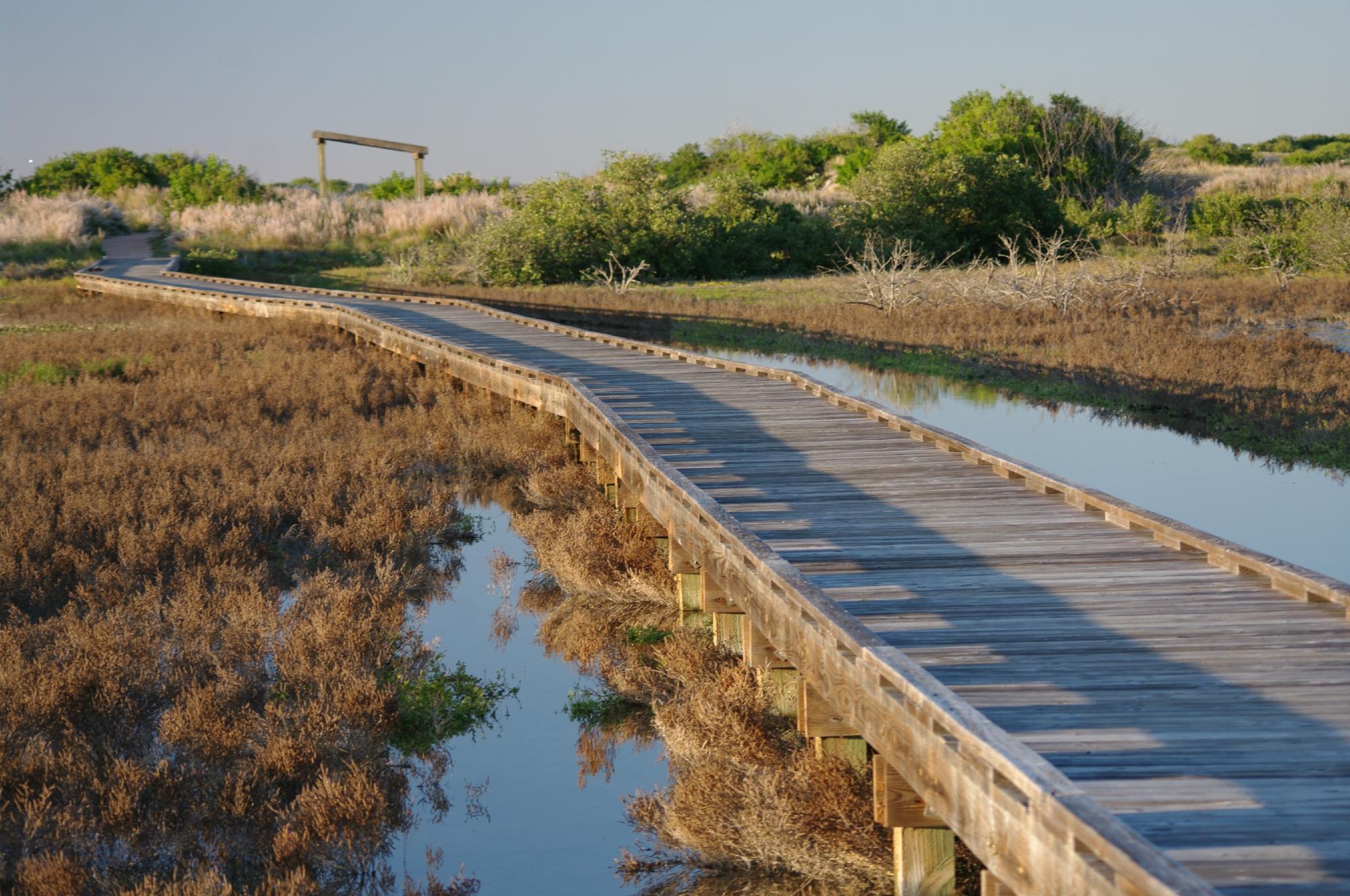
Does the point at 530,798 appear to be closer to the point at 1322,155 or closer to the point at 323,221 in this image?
the point at 323,221

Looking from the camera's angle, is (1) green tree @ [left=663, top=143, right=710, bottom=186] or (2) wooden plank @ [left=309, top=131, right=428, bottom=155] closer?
(2) wooden plank @ [left=309, top=131, right=428, bottom=155]

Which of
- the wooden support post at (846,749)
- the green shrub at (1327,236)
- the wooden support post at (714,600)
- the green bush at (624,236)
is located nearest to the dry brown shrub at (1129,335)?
the green shrub at (1327,236)

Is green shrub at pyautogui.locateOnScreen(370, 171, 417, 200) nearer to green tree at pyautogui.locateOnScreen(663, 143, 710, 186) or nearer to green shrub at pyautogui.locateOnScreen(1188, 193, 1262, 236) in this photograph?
green tree at pyautogui.locateOnScreen(663, 143, 710, 186)

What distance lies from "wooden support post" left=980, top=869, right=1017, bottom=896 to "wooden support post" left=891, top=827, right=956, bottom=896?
0.69 m

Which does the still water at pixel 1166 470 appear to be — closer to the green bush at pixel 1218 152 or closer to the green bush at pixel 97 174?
the green bush at pixel 97 174

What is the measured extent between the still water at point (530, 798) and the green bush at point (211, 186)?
40.8 m

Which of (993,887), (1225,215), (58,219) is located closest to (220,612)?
(993,887)

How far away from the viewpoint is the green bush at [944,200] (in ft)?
122

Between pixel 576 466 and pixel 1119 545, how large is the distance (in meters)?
7.01

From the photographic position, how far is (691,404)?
11.4 metres

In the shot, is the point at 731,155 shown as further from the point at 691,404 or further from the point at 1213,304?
the point at 691,404

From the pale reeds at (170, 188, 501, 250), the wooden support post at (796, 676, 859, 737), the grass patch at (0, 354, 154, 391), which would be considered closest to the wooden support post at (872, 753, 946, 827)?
the wooden support post at (796, 676, 859, 737)

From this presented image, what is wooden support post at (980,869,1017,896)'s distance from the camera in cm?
402

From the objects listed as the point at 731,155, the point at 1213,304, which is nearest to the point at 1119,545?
the point at 1213,304
